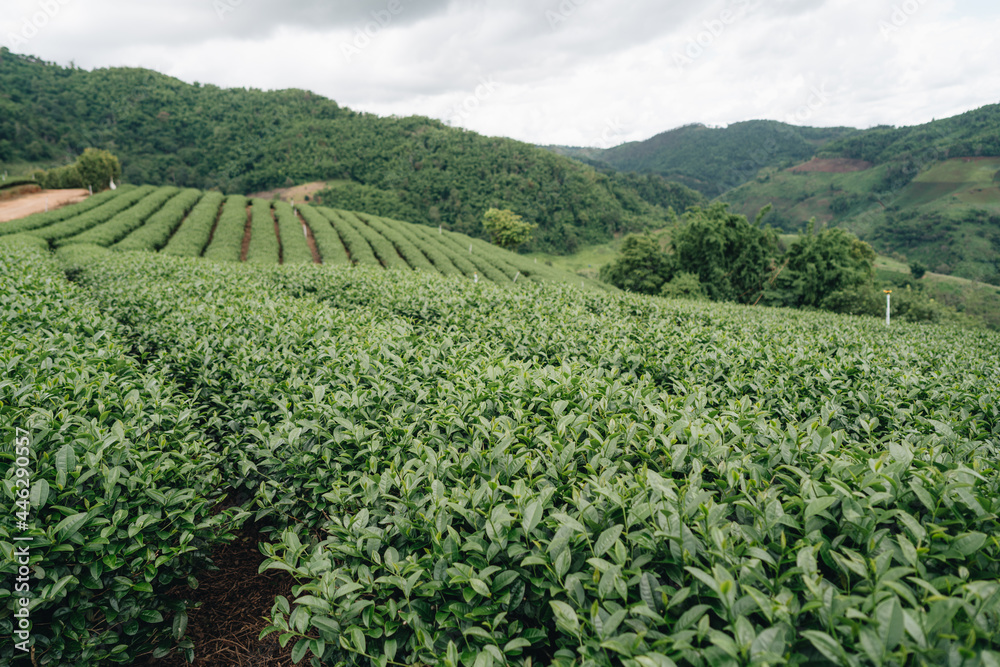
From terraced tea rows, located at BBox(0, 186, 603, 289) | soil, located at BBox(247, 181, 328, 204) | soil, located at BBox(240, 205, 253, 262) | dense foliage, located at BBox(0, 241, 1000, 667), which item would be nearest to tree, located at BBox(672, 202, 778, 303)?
terraced tea rows, located at BBox(0, 186, 603, 289)

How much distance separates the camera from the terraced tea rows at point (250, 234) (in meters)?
22.7

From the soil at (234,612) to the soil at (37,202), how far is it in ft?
132

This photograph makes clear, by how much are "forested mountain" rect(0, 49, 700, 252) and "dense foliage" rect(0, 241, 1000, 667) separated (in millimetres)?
70988

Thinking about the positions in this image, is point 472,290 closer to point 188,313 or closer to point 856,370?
point 188,313

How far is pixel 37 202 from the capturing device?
114ft

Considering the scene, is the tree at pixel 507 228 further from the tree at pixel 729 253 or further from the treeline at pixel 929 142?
the treeline at pixel 929 142

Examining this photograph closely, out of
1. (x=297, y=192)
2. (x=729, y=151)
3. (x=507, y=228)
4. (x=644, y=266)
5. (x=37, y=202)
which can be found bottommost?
(x=644, y=266)

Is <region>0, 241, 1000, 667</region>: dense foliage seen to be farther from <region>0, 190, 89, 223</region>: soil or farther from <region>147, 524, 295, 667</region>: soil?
<region>0, 190, 89, 223</region>: soil

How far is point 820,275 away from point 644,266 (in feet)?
31.2

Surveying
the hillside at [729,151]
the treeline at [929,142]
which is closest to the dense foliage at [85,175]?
the hillside at [729,151]

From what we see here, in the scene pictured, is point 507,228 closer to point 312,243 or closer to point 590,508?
point 312,243

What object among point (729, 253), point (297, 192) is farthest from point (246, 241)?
point (297, 192)

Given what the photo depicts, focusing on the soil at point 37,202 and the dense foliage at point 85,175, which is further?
the dense foliage at point 85,175

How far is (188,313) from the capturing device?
5301mm
